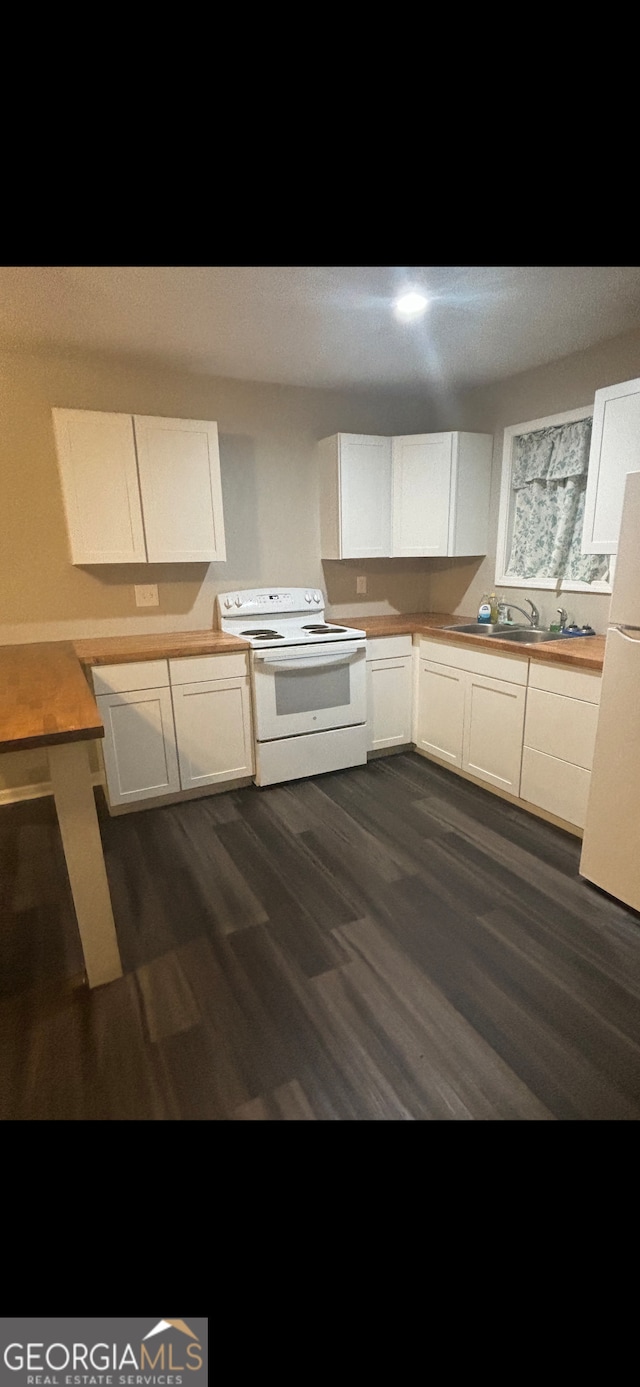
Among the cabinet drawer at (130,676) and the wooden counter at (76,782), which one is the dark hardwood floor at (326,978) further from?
the cabinet drawer at (130,676)

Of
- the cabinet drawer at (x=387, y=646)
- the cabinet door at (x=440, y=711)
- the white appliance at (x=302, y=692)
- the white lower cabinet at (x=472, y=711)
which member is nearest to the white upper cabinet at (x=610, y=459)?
the white lower cabinet at (x=472, y=711)

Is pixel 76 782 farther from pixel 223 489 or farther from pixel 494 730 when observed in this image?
pixel 223 489

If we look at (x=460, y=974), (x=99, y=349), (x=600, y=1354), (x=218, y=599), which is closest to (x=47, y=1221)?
(x=600, y=1354)

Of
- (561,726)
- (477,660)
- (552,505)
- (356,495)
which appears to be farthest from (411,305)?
(561,726)

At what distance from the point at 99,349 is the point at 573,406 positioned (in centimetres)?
241

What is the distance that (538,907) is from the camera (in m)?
1.99

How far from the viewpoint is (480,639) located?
9.15 feet

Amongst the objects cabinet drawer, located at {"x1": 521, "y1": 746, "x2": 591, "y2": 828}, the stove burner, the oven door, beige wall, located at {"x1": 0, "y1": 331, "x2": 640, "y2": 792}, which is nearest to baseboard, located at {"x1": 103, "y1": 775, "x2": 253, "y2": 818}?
the oven door

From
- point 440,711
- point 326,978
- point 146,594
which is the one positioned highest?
point 146,594

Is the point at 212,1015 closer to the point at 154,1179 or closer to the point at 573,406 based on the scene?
the point at 154,1179

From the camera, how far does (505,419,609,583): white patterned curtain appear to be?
2844 millimetres

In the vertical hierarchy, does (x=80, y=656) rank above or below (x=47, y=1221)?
above

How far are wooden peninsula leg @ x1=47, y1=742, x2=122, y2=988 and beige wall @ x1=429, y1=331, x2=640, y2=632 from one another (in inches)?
101

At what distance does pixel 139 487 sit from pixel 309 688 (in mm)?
1332
